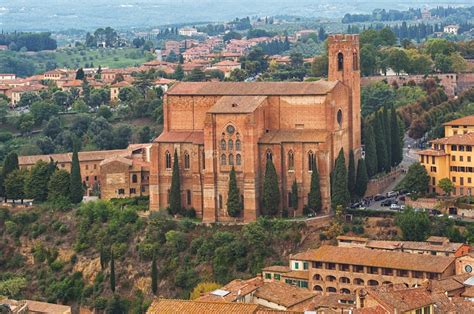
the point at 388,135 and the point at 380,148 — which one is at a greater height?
the point at 388,135

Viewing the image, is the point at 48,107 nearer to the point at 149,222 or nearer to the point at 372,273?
the point at 149,222

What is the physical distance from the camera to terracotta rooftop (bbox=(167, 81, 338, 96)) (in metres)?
62.2

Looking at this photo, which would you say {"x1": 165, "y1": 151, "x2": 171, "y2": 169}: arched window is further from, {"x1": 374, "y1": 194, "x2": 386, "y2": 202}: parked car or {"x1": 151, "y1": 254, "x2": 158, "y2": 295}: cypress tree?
{"x1": 374, "y1": 194, "x2": 386, "y2": 202}: parked car

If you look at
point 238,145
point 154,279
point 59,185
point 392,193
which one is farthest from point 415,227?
point 59,185

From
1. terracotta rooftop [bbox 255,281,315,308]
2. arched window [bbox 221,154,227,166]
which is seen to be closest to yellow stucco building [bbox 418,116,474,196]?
arched window [bbox 221,154,227,166]

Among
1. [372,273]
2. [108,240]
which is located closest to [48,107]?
[108,240]

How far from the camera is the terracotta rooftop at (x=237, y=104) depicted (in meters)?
61.5

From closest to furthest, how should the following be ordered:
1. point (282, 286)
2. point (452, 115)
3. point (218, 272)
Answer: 1. point (282, 286)
2. point (218, 272)
3. point (452, 115)

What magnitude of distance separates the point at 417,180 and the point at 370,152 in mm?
5237

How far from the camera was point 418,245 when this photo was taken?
174ft

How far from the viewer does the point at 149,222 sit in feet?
208

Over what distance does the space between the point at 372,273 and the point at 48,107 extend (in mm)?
50186

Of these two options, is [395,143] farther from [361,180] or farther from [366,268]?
[366,268]

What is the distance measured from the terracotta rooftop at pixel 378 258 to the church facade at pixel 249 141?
8571 millimetres
